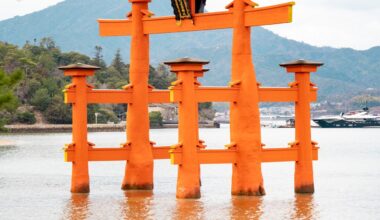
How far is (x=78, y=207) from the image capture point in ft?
112

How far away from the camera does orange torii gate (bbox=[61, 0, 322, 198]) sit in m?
33.5

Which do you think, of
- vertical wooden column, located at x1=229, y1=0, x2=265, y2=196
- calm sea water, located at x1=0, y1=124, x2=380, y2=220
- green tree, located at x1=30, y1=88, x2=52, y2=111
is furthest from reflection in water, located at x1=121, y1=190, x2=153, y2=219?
green tree, located at x1=30, y1=88, x2=52, y2=111

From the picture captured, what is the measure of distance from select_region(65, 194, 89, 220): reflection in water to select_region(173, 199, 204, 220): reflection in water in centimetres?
271

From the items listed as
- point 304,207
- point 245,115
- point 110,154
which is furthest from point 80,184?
point 304,207

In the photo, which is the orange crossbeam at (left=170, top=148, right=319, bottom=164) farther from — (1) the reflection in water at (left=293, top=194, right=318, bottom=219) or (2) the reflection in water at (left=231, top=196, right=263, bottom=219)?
(1) the reflection in water at (left=293, top=194, right=318, bottom=219)

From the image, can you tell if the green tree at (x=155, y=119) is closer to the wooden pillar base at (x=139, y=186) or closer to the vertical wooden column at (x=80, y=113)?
the wooden pillar base at (x=139, y=186)

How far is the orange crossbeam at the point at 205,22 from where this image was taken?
32938 mm

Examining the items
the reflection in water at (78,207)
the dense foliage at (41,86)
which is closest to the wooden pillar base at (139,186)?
the reflection in water at (78,207)

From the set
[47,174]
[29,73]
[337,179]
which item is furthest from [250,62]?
[29,73]

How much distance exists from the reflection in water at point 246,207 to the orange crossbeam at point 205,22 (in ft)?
17.6

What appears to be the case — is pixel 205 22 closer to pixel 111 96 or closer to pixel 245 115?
pixel 245 115

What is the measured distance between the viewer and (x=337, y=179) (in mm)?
51062

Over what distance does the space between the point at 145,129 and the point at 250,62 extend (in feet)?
16.3

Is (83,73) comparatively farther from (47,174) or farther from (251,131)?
(47,174)
